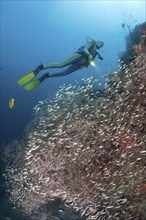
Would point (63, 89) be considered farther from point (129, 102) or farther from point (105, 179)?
point (105, 179)

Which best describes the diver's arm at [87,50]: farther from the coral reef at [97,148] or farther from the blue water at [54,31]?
the blue water at [54,31]

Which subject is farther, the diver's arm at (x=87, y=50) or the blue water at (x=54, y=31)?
the blue water at (x=54, y=31)

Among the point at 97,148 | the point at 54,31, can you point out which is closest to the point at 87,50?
the point at 97,148

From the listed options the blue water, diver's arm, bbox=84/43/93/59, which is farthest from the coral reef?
the blue water

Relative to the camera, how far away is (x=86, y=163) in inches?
290

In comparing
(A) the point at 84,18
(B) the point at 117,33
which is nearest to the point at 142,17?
(B) the point at 117,33

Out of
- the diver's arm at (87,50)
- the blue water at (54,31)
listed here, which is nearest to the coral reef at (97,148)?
the diver's arm at (87,50)

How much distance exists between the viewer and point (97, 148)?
7.29 metres

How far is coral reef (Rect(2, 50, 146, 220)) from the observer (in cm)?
685

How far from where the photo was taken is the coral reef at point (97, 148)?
6852 mm

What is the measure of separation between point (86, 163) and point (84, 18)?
91.7 metres

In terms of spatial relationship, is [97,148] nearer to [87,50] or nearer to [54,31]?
[87,50]

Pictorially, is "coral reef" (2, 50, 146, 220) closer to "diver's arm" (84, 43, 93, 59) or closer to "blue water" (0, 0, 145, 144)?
"diver's arm" (84, 43, 93, 59)

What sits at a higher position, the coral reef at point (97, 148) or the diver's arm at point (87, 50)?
the diver's arm at point (87, 50)
